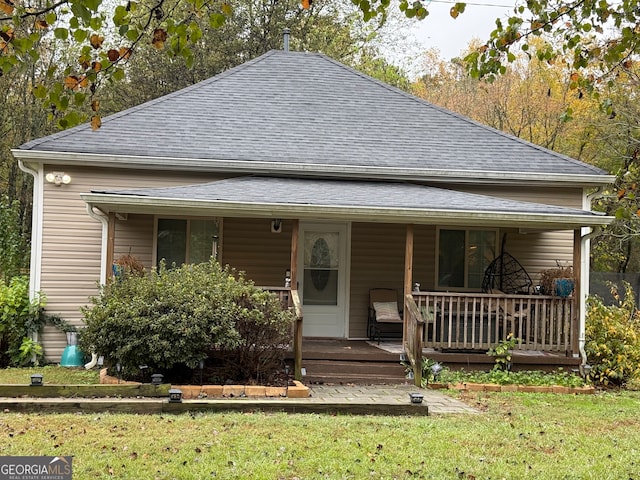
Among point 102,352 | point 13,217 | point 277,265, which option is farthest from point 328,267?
point 13,217

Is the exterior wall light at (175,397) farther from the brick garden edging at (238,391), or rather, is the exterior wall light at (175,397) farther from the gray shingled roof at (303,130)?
the gray shingled roof at (303,130)

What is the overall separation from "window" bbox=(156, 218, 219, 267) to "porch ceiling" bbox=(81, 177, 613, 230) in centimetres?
148

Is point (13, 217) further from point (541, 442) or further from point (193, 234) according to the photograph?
point (541, 442)

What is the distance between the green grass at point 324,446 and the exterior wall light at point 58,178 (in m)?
6.15


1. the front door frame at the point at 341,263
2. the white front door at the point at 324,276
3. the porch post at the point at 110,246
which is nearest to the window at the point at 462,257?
the front door frame at the point at 341,263

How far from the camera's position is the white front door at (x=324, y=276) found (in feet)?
43.6

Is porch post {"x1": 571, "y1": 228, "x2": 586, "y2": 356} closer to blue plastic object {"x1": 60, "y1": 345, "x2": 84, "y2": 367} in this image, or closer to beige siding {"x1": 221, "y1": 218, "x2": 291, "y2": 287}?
beige siding {"x1": 221, "y1": 218, "x2": 291, "y2": 287}

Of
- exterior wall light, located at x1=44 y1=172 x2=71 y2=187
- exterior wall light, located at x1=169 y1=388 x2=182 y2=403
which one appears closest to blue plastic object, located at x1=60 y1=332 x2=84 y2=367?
exterior wall light, located at x1=44 y1=172 x2=71 y2=187

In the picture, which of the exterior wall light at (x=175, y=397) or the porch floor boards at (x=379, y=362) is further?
the porch floor boards at (x=379, y=362)

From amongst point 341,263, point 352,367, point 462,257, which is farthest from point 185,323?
point 462,257

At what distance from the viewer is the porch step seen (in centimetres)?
1062

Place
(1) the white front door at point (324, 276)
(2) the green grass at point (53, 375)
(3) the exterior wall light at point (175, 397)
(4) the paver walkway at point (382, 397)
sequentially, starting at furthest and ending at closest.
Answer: (1) the white front door at point (324, 276) < (2) the green grass at point (53, 375) < (4) the paver walkway at point (382, 397) < (3) the exterior wall light at point (175, 397)

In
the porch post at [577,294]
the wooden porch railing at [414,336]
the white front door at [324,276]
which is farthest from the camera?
the white front door at [324,276]

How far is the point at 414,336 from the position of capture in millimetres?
10641
